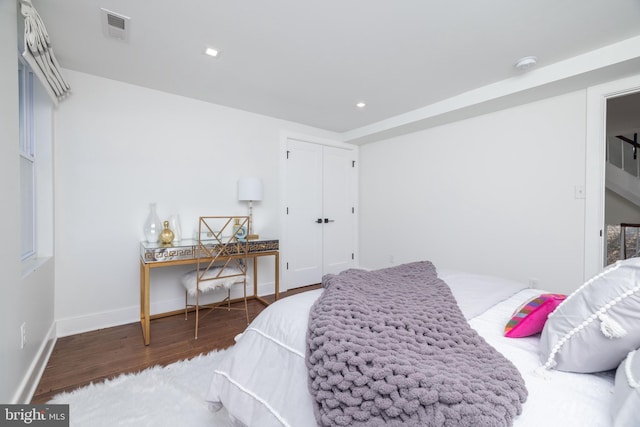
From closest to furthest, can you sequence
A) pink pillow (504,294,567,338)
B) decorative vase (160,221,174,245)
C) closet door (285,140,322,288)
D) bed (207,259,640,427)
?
bed (207,259,640,427)
pink pillow (504,294,567,338)
decorative vase (160,221,174,245)
closet door (285,140,322,288)

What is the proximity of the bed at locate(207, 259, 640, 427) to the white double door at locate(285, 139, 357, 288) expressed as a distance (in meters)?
2.48

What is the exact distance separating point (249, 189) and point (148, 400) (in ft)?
6.71

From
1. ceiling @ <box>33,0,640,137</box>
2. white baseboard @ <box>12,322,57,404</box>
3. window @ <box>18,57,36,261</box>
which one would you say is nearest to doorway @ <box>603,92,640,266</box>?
ceiling @ <box>33,0,640,137</box>

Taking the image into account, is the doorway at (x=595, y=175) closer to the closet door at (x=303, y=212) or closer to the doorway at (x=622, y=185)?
the doorway at (x=622, y=185)

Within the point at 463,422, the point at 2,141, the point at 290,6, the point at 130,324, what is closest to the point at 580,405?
the point at 463,422

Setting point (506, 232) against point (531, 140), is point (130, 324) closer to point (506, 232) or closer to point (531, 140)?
point (506, 232)

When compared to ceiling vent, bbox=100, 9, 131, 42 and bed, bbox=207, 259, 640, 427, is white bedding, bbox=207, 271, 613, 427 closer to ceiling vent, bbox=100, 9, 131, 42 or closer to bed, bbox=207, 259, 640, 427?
bed, bbox=207, 259, 640, 427

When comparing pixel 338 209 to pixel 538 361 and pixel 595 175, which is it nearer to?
pixel 595 175

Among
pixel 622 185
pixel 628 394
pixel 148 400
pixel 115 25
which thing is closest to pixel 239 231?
pixel 148 400

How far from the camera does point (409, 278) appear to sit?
1.58 m

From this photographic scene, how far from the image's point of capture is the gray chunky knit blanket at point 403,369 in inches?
25.5

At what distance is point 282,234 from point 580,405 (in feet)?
10.3

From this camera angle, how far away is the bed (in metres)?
0.68

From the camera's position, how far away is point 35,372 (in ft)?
5.60
